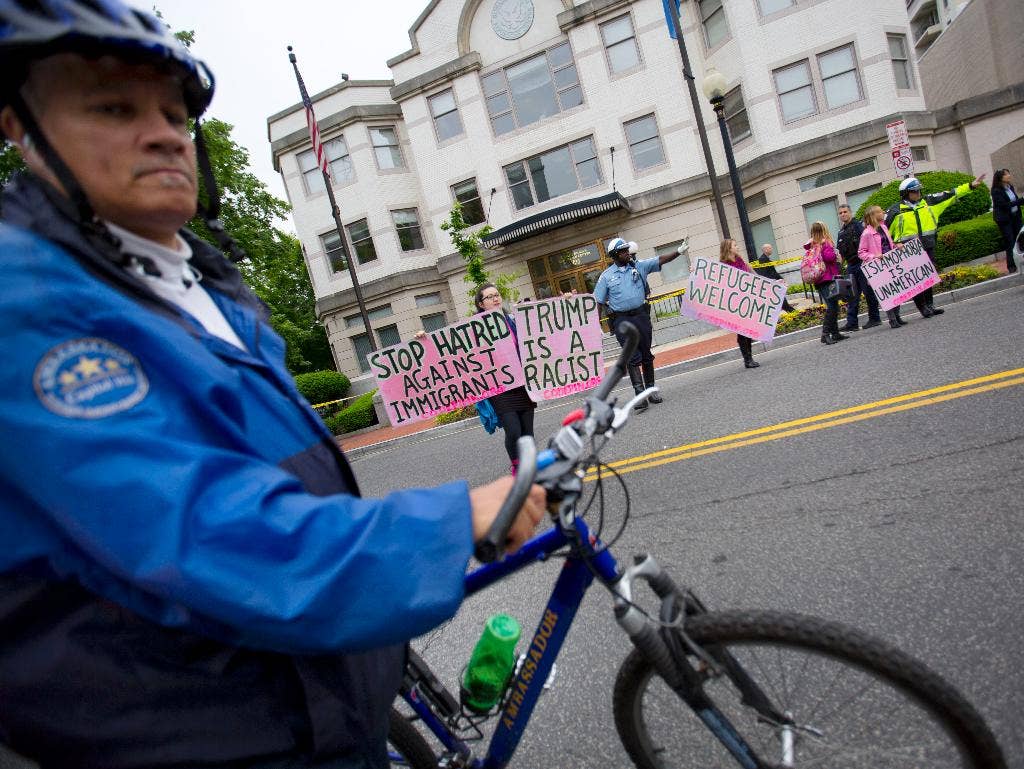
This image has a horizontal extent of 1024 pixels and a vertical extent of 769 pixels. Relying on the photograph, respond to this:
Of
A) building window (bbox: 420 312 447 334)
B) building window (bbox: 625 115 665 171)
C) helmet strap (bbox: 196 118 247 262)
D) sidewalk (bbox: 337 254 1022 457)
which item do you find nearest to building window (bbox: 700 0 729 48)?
building window (bbox: 625 115 665 171)

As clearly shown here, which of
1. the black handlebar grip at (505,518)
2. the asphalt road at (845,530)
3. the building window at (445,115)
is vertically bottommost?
the asphalt road at (845,530)

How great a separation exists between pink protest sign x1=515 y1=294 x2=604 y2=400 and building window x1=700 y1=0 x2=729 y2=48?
1757 cm

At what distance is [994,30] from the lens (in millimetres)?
26469

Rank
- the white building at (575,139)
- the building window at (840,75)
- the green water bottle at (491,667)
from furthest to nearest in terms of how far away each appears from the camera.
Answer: the white building at (575,139) → the building window at (840,75) → the green water bottle at (491,667)

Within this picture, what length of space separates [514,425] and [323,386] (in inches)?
625

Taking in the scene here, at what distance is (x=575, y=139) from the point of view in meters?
21.4

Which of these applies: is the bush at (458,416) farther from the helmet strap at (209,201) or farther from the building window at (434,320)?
the building window at (434,320)

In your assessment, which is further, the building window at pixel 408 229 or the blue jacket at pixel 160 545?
the building window at pixel 408 229

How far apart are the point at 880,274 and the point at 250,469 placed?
994cm

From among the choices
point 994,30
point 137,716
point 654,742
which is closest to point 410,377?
point 654,742

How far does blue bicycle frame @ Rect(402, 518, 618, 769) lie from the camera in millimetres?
1469

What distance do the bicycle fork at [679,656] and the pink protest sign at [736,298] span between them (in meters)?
7.58

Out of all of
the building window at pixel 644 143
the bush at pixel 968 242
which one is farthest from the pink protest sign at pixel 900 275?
the building window at pixel 644 143

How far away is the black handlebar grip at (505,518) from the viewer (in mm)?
1045
